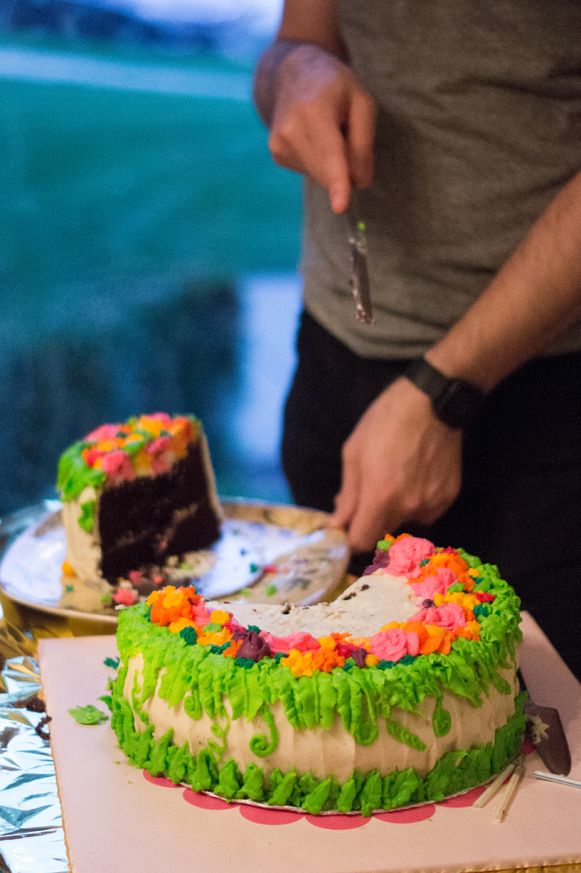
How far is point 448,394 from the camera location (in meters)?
Result: 1.85

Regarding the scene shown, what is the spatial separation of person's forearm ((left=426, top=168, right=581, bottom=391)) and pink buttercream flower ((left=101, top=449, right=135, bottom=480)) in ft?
2.58

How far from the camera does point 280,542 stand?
2258mm

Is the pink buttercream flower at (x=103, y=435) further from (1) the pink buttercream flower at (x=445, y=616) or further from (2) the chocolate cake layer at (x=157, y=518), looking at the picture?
(1) the pink buttercream flower at (x=445, y=616)

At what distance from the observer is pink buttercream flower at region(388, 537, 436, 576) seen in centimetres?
154

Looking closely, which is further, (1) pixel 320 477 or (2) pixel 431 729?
(1) pixel 320 477

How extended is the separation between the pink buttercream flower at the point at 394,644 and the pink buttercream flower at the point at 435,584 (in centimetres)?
15

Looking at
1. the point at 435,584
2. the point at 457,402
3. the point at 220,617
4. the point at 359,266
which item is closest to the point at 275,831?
the point at 220,617

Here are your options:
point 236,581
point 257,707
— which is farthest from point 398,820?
point 236,581

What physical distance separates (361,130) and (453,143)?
20 centimetres

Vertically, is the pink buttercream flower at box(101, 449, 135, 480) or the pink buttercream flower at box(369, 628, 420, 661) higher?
the pink buttercream flower at box(369, 628, 420, 661)

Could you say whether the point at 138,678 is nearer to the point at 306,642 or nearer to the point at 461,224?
the point at 306,642

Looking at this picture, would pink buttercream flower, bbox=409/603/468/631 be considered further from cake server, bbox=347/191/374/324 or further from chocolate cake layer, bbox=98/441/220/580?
chocolate cake layer, bbox=98/441/220/580

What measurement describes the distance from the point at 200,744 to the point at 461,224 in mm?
1196

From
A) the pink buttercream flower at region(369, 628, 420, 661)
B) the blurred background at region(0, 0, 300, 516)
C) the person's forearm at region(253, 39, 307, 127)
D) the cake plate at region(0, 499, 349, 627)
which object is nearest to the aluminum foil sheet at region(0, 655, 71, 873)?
the cake plate at region(0, 499, 349, 627)
